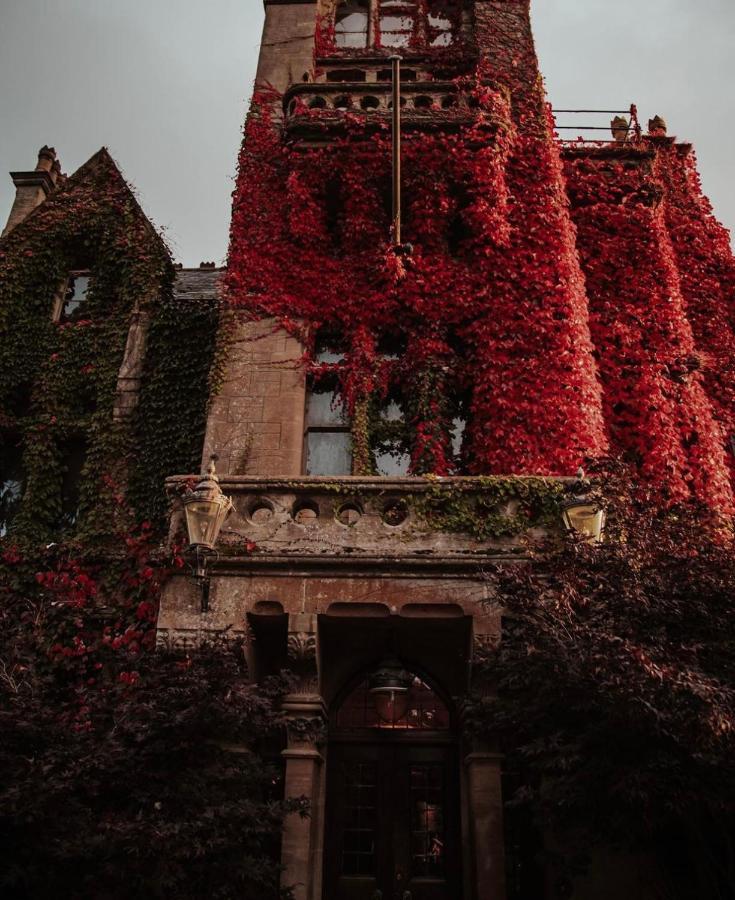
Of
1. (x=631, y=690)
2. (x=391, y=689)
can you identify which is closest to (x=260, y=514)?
(x=391, y=689)

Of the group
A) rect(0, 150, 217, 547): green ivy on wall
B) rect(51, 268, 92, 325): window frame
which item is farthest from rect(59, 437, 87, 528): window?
rect(51, 268, 92, 325): window frame

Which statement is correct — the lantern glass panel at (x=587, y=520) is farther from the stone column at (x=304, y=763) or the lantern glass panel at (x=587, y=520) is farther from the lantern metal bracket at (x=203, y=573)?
the lantern metal bracket at (x=203, y=573)

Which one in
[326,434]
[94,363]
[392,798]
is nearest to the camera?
[392,798]

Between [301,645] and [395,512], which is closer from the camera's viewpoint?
[301,645]

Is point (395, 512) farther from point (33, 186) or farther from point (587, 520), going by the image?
point (33, 186)

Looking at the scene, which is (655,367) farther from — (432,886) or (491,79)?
(432,886)

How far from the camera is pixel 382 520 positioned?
9664 mm

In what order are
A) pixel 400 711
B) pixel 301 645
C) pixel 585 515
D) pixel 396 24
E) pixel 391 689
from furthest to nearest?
1. pixel 396 24
2. pixel 400 711
3. pixel 391 689
4. pixel 301 645
5. pixel 585 515

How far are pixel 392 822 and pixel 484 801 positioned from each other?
Result: 171cm

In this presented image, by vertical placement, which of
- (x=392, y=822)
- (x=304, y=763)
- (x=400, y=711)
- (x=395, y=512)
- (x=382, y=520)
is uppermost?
(x=395, y=512)

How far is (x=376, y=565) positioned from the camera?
368 inches

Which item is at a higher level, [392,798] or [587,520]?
[587,520]

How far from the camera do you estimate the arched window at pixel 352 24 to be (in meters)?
16.2

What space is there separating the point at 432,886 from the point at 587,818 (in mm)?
3217
